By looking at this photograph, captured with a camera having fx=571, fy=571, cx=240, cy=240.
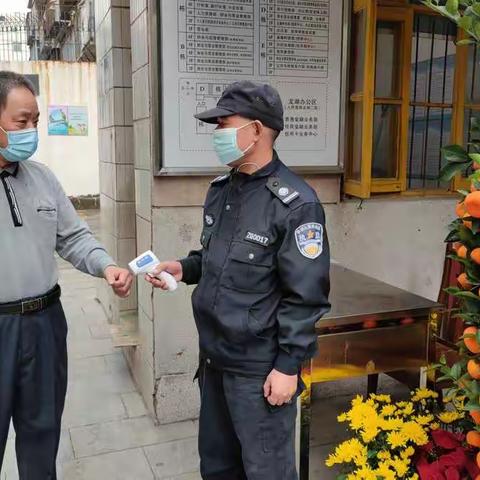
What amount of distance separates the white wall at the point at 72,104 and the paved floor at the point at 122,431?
802cm

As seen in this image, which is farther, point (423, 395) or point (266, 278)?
point (423, 395)

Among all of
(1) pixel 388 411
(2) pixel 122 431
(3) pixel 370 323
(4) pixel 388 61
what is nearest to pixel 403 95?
(4) pixel 388 61

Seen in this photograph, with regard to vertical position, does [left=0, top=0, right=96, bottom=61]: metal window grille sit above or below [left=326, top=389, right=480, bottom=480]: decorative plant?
above

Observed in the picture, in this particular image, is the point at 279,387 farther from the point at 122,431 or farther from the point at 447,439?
the point at 122,431

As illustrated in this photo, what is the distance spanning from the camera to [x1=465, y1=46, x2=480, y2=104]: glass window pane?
12.9 ft

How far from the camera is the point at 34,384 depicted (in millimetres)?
2277

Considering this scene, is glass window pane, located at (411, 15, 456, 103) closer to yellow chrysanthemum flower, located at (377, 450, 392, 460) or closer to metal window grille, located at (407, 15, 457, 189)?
metal window grille, located at (407, 15, 457, 189)

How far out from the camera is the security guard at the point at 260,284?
1.92 m

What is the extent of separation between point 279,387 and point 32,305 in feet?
3.31

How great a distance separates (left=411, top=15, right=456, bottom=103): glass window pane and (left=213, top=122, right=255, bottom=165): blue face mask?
224cm

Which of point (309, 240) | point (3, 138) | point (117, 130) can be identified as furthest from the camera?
point (117, 130)

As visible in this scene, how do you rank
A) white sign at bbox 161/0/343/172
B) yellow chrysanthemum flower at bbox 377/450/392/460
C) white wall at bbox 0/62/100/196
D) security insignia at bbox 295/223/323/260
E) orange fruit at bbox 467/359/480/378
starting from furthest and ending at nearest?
white wall at bbox 0/62/100/196
white sign at bbox 161/0/343/172
yellow chrysanthemum flower at bbox 377/450/392/460
security insignia at bbox 295/223/323/260
orange fruit at bbox 467/359/480/378

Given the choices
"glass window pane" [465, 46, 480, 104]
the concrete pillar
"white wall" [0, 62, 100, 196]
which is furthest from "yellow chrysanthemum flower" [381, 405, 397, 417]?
"white wall" [0, 62, 100, 196]

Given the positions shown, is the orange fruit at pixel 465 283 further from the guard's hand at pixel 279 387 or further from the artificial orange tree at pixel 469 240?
the guard's hand at pixel 279 387
